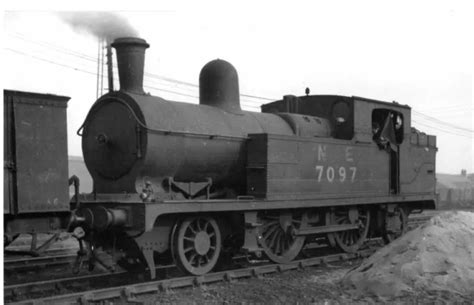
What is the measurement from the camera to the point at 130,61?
8.52 metres

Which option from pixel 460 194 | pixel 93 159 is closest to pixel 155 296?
pixel 93 159

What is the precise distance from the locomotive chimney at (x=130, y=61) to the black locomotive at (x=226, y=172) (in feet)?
0.05

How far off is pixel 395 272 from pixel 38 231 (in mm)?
4680

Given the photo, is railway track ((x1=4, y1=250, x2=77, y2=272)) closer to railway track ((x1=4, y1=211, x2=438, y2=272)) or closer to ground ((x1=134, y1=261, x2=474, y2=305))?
railway track ((x1=4, y1=211, x2=438, y2=272))

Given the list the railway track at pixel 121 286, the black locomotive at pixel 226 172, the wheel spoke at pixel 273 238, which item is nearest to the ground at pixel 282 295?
Answer: the railway track at pixel 121 286

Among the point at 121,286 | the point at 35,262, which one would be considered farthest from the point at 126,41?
the point at 35,262

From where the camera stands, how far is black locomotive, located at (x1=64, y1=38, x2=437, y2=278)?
8148mm

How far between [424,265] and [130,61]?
519 centimetres

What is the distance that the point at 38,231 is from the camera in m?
6.55

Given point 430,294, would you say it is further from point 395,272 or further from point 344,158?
point 344,158

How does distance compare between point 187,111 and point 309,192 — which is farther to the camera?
point 309,192

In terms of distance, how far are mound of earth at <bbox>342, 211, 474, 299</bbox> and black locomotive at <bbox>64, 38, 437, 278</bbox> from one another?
1.92 meters

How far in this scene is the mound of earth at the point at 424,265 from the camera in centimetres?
733

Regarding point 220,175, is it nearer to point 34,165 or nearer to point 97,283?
point 97,283
